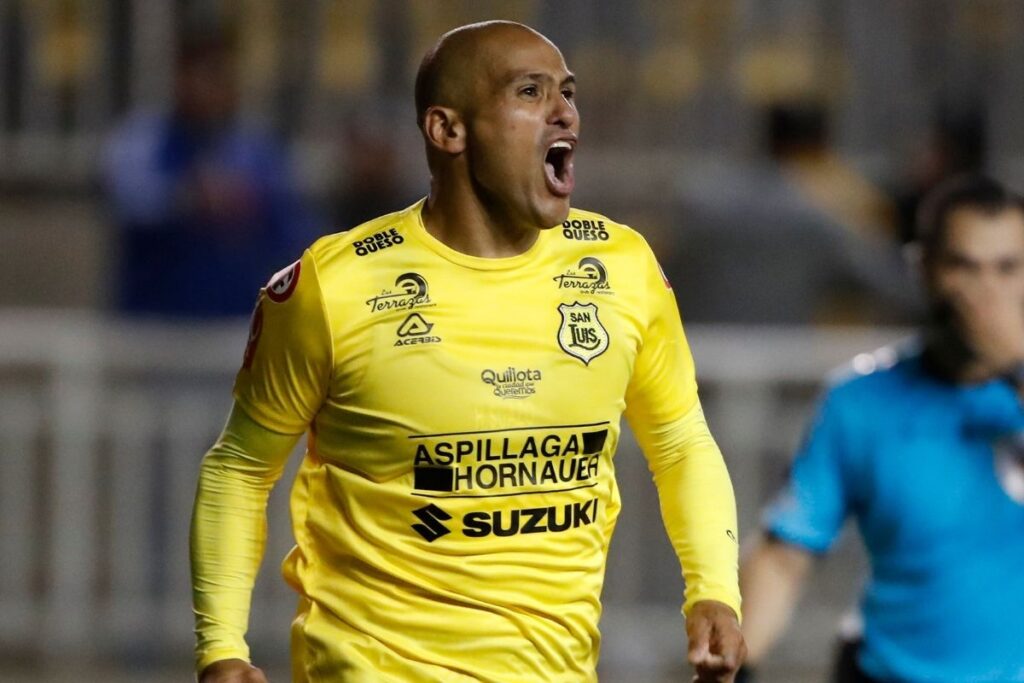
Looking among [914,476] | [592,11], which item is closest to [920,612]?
[914,476]

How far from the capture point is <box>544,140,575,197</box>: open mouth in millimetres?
3945

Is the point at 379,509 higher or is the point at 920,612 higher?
the point at 379,509

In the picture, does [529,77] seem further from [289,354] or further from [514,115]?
[289,354]

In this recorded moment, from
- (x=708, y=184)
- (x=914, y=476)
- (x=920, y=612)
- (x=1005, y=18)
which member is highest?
(x=1005, y=18)

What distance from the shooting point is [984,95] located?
38.3ft

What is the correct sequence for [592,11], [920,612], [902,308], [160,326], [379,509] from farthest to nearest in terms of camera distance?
1. [592,11]
2. [902,308]
3. [160,326]
4. [920,612]
5. [379,509]

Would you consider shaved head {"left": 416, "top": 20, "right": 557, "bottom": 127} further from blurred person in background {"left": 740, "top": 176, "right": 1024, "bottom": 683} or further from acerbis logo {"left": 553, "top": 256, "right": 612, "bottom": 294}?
blurred person in background {"left": 740, "top": 176, "right": 1024, "bottom": 683}

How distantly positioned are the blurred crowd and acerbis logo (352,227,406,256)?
5.68m

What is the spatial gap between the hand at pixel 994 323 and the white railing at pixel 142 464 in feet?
12.1

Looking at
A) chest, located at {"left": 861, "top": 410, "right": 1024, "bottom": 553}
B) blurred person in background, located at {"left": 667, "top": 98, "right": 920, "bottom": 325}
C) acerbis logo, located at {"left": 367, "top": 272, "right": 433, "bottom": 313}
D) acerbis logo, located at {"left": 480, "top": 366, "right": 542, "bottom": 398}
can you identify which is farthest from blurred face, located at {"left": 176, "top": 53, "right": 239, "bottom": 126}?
acerbis logo, located at {"left": 480, "top": 366, "right": 542, "bottom": 398}

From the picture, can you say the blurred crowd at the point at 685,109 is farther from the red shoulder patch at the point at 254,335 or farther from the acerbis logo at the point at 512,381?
the acerbis logo at the point at 512,381

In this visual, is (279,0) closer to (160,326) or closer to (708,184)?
(708,184)

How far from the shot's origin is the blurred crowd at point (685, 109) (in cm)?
1034

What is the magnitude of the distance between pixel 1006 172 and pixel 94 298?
5.09 meters
